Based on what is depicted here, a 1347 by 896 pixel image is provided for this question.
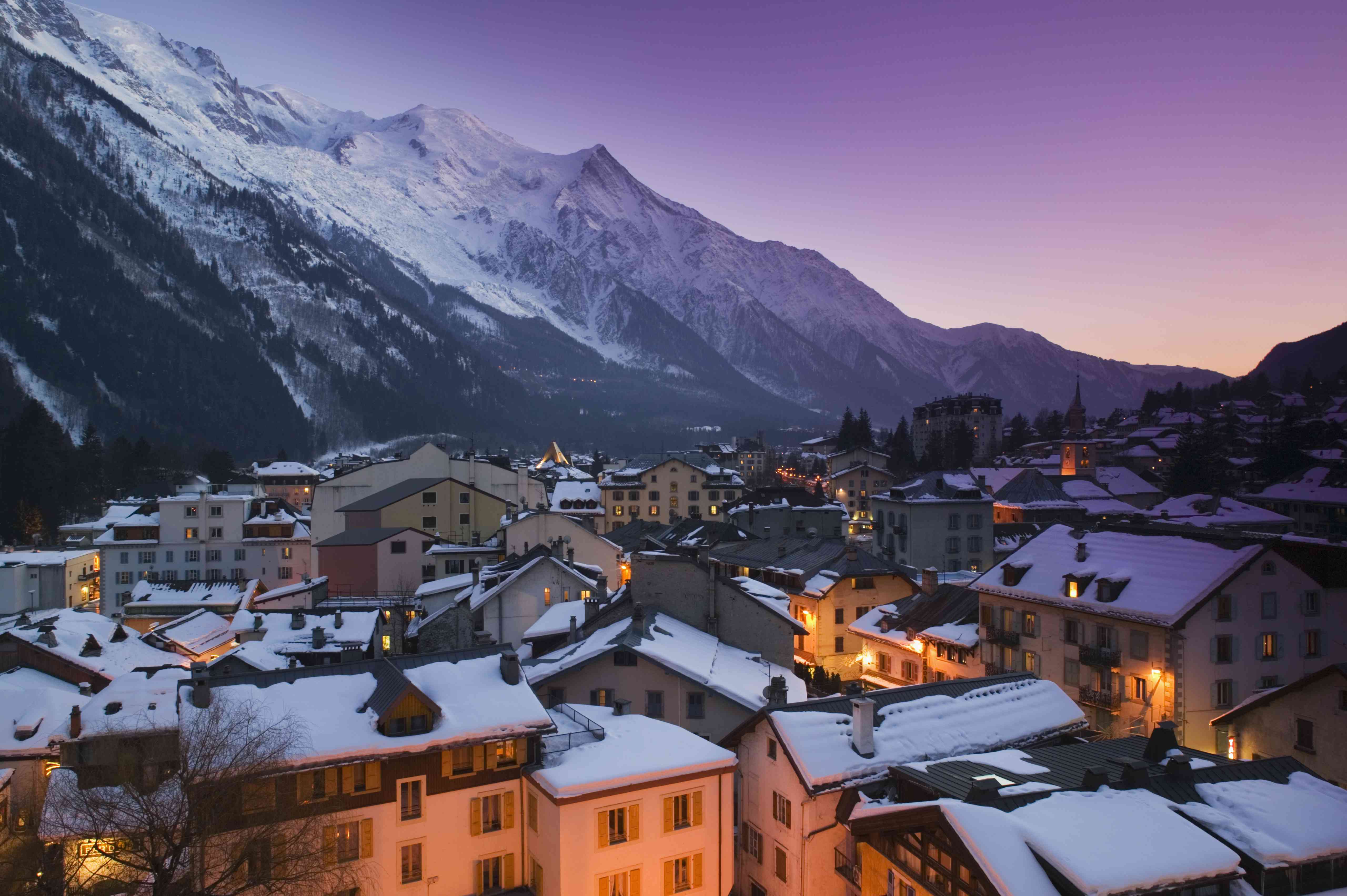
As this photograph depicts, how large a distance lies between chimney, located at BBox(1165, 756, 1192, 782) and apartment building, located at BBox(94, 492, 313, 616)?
80.8m

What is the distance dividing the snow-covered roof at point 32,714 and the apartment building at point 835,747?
82.4ft

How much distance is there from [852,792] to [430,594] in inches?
1676

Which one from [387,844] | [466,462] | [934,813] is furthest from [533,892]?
[466,462]

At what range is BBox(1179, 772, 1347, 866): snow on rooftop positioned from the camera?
17.2 metres

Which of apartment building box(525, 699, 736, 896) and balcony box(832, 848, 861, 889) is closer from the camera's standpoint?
apartment building box(525, 699, 736, 896)

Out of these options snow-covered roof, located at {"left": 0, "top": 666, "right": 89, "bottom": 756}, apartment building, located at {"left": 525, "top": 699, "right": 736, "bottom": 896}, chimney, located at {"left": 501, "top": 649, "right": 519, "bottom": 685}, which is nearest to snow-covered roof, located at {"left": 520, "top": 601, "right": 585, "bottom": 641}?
chimney, located at {"left": 501, "top": 649, "right": 519, "bottom": 685}

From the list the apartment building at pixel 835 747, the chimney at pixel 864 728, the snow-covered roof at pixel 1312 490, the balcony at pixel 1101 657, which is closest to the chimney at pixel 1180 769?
the apartment building at pixel 835 747

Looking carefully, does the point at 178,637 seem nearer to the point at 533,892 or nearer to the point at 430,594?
the point at 430,594

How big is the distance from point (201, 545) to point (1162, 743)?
282 ft

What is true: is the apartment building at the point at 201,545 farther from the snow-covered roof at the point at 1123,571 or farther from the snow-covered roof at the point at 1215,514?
the snow-covered roof at the point at 1215,514

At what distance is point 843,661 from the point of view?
50094 millimetres

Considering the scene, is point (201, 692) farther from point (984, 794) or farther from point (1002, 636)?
point (1002, 636)

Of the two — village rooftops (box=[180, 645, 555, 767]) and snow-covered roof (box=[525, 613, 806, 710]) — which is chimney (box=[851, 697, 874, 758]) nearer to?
snow-covered roof (box=[525, 613, 806, 710])

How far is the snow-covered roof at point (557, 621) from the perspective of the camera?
39469 millimetres
